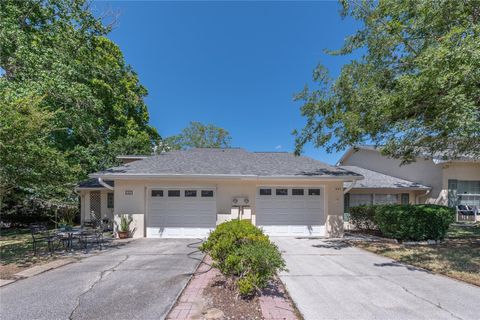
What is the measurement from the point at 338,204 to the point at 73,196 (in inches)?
614

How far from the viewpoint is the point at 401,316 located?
3.90m

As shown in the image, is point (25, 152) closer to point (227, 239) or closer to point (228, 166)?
point (227, 239)

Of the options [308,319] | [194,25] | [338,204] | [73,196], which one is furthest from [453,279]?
[73,196]

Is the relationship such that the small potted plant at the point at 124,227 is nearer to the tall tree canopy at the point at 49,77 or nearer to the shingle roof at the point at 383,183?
the tall tree canopy at the point at 49,77

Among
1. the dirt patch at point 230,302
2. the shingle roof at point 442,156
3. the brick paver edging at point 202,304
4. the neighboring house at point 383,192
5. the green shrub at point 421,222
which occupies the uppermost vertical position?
the shingle roof at point 442,156

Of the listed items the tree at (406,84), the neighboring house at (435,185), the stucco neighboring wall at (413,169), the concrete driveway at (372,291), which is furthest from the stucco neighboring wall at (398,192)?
the concrete driveway at (372,291)

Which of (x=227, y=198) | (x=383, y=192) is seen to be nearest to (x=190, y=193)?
(x=227, y=198)

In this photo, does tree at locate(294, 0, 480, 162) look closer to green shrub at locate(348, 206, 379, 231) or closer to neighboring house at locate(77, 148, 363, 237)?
neighboring house at locate(77, 148, 363, 237)

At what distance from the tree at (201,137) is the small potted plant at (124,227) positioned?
2811 centimetres

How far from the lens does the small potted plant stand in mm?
10688

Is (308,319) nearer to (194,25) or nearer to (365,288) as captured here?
(365,288)

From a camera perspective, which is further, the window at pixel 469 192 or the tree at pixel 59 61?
the window at pixel 469 192

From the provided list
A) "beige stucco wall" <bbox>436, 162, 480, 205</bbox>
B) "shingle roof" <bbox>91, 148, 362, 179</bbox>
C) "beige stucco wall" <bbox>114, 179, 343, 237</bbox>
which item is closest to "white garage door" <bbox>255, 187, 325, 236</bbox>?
"beige stucco wall" <bbox>114, 179, 343, 237</bbox>

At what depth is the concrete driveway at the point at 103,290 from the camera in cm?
402
